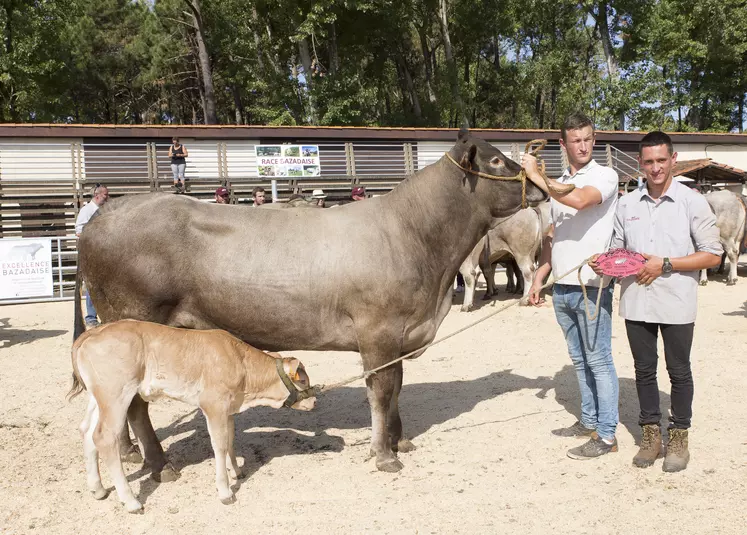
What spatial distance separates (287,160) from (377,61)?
21.5 meters

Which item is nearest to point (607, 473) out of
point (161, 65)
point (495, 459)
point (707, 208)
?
point (495, 459)

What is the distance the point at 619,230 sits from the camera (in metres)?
4.90

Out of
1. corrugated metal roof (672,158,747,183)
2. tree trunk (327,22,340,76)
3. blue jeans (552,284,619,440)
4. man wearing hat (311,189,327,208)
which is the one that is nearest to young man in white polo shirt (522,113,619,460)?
blue jeans (552,284,619,440)

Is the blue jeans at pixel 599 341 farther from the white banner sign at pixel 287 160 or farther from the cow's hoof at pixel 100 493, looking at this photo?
the white banner sign at pixel 287 160

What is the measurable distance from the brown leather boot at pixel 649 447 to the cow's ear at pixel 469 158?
2.51 m

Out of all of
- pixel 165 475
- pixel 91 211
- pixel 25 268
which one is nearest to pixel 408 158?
pixel 25 268


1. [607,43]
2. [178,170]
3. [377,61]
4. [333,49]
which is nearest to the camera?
[178,170]

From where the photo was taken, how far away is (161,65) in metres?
40.3

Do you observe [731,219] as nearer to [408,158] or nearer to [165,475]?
[408,158]

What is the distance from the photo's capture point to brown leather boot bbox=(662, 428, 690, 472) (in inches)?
183

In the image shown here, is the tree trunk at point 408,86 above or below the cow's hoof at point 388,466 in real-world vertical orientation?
above

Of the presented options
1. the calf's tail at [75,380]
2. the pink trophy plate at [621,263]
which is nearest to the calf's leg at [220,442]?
the calf's tail at [75,380]

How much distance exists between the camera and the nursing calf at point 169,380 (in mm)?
4191

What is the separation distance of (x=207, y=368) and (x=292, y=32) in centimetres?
3394
